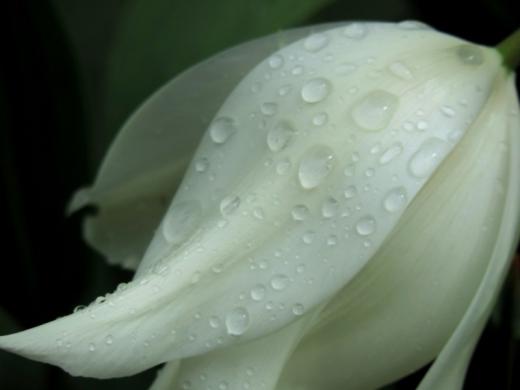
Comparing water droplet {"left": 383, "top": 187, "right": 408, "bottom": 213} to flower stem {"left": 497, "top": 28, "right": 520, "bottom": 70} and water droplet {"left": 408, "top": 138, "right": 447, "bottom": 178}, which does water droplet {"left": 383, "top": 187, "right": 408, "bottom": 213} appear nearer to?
water droplet {"left": 408, "top": 138, "right": 447, "bottom": 178}

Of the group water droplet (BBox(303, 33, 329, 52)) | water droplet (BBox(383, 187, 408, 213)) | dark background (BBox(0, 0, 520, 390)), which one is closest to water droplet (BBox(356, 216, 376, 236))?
water droplet (BBox(383, 187, 408, 213))

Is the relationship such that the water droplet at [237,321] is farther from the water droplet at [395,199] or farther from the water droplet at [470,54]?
the water droplet at [470,54]

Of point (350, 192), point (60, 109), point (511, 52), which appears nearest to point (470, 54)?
point (511, 52)

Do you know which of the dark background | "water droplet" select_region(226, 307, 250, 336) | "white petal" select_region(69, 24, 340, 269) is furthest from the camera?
the dark background

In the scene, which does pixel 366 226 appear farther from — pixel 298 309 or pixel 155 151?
pixel 155 151

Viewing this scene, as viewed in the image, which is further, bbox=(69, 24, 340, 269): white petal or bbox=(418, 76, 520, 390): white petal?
bbox=(69, 24, 340, 269): white petal

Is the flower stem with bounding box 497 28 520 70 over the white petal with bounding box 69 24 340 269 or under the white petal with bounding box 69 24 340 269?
over

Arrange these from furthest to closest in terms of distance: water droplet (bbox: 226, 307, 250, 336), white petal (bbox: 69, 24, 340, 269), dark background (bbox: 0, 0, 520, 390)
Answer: dark background (bbox: 0, 0, 520, 390), white petal (bbox: 69, 24, 340, 269), water droplet (bbox: 226, 307, 250, 336)
